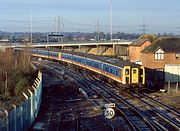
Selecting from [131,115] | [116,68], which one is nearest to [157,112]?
[131,115]

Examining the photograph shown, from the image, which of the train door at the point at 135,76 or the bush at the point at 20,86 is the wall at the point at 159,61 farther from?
the bush at the point at 20,86

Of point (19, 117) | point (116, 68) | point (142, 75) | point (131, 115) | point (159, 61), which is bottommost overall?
point (131, 115)

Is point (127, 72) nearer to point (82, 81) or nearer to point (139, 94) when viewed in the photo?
point (139, 94)

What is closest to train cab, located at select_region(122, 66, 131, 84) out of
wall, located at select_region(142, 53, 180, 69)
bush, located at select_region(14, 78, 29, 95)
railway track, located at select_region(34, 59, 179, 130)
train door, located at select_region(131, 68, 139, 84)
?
train door, located at select_region(131, 68, 139, 84)

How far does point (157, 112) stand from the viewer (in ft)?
72.6

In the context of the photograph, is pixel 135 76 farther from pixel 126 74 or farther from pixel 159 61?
pixel 159 61

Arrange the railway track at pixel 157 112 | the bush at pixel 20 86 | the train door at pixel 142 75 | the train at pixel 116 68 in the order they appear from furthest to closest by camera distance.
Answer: the train door at pixel 142 75
the train at pixel 116 68
the bush at pixel 20 86
the railway track at pixel 157 112

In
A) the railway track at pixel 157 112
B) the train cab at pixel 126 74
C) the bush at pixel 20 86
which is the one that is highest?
the train cab at pixel 126 74

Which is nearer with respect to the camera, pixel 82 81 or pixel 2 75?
pixel 2 75

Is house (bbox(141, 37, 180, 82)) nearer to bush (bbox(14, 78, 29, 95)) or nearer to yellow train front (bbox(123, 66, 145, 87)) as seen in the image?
yellow train front (bbox(123, 66, 145, 87))

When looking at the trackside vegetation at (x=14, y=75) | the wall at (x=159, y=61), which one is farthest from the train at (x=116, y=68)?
the trackside vegetation at (x=14, y=75)

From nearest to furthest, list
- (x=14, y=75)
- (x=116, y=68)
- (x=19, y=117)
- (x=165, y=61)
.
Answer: (x=19, y=117) → (x=116, y=68) → (x=14, y=75) → (x=165, y=61)

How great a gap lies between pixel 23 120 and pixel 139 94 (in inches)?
654

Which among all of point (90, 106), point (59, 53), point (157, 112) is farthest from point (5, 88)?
point (59, 53)
